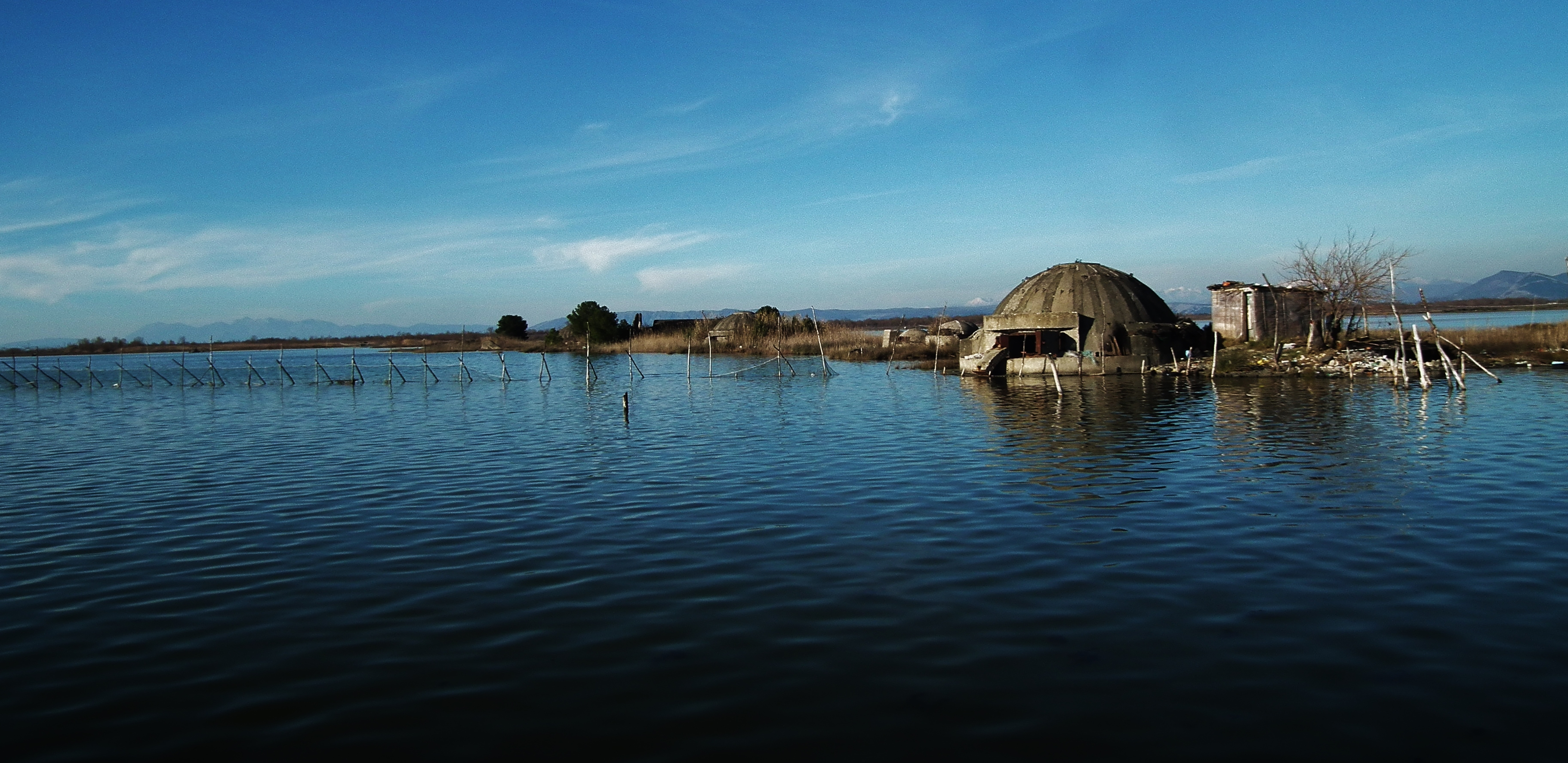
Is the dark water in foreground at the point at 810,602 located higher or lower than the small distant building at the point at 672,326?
lower

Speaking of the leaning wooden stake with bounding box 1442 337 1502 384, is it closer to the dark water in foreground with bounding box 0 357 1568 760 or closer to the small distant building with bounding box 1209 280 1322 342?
the small distant building with bounding box 1209 280 1322 342

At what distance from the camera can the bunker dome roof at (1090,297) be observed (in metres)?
49.1

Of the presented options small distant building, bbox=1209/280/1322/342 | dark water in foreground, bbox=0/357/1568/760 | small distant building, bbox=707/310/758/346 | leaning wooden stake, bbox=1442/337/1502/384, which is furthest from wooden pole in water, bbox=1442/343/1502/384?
small distant building, bbox=707/310/758/346

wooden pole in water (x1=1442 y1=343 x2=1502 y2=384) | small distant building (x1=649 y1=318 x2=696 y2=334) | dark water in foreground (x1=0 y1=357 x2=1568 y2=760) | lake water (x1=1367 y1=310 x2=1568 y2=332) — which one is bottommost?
dark water in foreground (x1=0 y1=357 x2=1568 y2=760)

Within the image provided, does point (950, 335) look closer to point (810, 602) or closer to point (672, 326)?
point (672, 326)

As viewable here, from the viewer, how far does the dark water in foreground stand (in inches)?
291

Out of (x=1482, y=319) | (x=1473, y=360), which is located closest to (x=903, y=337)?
(x=1473, y=360)

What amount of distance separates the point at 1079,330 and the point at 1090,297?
6.74ft

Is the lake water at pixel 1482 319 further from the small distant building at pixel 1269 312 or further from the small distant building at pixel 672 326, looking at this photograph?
the small distant building at pixel 672 326

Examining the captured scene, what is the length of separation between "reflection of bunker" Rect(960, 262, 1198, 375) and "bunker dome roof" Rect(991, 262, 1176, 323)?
1.6 inches

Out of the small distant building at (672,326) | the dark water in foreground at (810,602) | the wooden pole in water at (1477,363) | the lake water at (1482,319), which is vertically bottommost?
the dark water in foreground at (810,602)

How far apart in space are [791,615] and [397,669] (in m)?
3.89

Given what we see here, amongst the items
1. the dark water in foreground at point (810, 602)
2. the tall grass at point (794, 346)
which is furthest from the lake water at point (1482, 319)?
the dark water in foreground at point (810, 602)

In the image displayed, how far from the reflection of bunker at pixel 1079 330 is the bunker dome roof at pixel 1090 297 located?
0.04 meters
